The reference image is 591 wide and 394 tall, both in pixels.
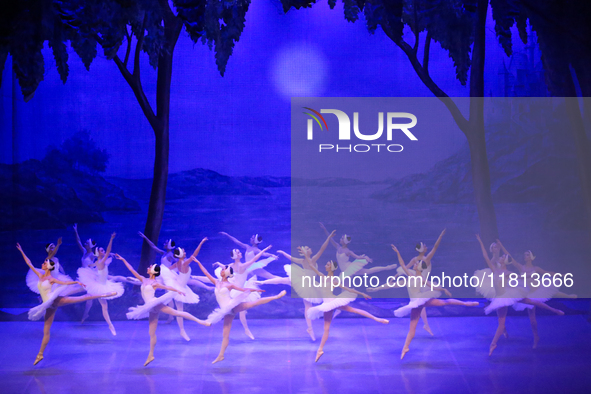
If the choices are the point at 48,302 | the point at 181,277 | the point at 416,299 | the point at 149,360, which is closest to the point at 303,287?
the point at 416,299

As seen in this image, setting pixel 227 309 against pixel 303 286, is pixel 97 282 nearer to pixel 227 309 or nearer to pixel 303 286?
pixel 227 309

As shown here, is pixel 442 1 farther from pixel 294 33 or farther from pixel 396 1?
pixel 294 33

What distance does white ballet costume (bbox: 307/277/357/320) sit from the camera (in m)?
6.46

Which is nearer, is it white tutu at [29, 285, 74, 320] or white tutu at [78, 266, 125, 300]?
white tutu at [29, 285, 74, 320]

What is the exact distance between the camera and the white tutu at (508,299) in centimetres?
670

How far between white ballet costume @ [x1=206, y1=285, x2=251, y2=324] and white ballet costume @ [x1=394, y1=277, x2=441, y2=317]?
201 cm

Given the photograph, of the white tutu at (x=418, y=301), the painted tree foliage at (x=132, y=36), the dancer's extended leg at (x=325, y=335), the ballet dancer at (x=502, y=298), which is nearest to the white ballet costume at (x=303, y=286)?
the dancer's extended leg at (x=325, y=335)

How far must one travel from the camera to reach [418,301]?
256 inches

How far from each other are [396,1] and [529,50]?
238 centimetres

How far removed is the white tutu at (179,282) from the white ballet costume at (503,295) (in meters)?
3.96

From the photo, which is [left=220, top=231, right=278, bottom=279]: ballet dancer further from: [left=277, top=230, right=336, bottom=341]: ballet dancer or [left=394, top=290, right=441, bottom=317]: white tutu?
[left=394, top=290, right=441, bottom=317]: white tutu

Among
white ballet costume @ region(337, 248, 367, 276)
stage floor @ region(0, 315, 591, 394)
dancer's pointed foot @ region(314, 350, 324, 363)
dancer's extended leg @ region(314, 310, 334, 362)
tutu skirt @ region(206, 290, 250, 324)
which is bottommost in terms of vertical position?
stage floor @ region(0, 315, 591, 394)

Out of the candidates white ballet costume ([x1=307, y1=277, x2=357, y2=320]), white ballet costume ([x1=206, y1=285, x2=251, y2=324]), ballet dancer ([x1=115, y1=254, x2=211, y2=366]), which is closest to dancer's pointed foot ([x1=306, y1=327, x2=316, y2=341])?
white ballet costume ([x1=307, y1=277, x2=357, y2=320])

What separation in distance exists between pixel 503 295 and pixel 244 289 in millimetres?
3509
